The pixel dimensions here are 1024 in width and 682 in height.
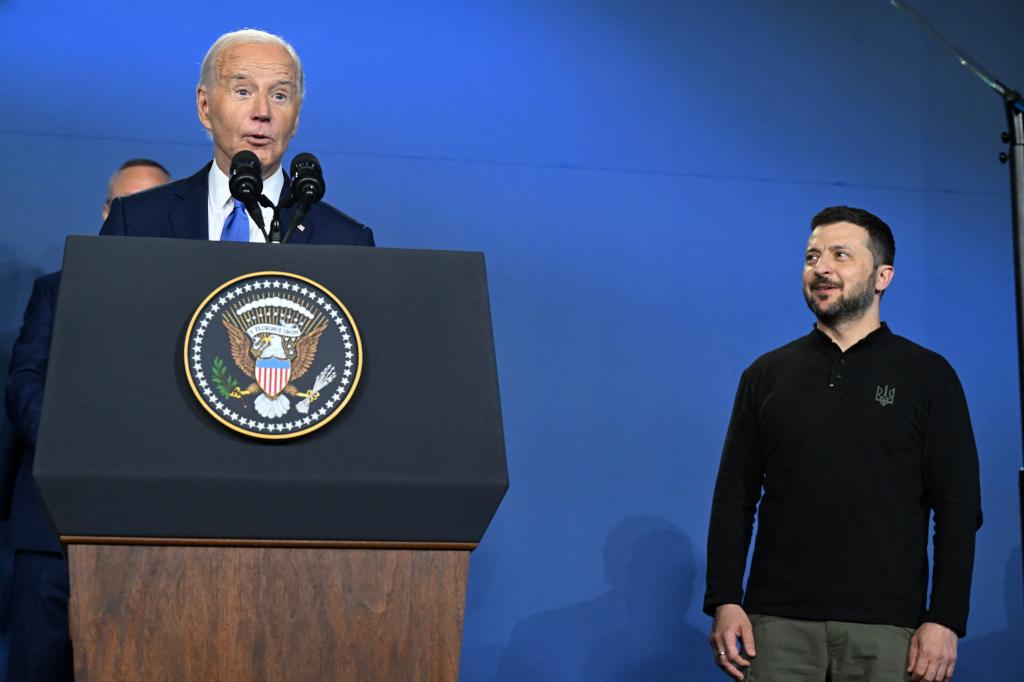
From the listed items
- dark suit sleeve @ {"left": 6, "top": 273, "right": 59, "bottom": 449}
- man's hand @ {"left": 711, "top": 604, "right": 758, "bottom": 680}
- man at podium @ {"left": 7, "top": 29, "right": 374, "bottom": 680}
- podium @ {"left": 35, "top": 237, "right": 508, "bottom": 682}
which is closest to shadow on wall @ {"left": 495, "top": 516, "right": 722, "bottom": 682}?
man's hand @ {"left": 711, "top": 604, "right": 758, "bottom": 680}

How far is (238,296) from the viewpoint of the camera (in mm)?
1371

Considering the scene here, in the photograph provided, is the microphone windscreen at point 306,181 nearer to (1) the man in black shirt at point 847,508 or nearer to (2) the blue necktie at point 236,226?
(2) the blue necktie at point 236,226

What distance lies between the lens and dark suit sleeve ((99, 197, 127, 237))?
6.15 ft

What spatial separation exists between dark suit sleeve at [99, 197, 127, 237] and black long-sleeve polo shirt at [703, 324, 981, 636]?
1364 mm

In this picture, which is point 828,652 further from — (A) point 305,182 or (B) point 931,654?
(A) point 305,182

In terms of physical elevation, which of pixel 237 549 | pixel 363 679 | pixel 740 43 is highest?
pixel 740 43

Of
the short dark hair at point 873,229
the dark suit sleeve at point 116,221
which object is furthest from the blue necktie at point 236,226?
the short dark hair at point 873,229

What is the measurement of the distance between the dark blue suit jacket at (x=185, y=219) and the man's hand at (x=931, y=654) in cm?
129

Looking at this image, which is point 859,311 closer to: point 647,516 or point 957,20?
point 647,516

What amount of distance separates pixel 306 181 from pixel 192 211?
353 millimetres

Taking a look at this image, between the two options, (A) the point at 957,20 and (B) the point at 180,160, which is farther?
(A) the point at 957,20

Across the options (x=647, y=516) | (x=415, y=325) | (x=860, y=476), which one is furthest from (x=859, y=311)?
(x=415, y=325)

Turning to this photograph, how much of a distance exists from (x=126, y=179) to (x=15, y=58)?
2.08 ft

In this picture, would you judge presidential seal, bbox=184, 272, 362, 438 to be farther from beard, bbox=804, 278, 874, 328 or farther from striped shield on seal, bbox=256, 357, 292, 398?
beard, bbox=804, 278, 874, 328
